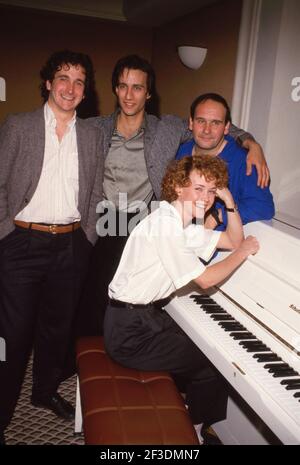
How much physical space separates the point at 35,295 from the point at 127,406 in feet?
2.63

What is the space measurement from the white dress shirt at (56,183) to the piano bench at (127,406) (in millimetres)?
697

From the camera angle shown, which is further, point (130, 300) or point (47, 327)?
point (47, 327)

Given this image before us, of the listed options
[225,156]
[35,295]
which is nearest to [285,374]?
[225,156]

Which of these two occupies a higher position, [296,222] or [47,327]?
[296,222]

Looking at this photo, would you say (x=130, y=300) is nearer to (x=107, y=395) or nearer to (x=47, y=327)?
(x=107, y=395)

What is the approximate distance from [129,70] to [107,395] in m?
1.74

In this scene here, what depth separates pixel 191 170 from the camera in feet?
6.75

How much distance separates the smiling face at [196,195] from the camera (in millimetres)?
2043

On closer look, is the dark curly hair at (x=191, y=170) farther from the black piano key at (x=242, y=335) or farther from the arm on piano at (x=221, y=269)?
the black piano key at (x=242, y=335)

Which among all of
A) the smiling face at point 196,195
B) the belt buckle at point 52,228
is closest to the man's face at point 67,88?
the belt buckle at point 52,228

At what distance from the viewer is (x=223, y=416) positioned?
247 centimetres

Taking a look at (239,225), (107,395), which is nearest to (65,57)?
(239,225)

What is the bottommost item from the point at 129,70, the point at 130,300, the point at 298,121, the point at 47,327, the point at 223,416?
the point at 223,416

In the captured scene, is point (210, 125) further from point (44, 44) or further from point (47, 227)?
point (44, 44)
